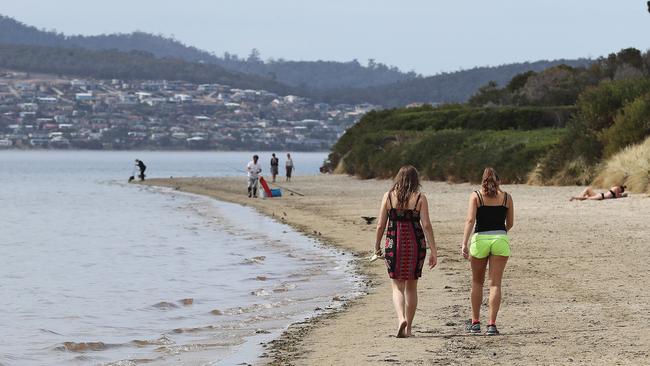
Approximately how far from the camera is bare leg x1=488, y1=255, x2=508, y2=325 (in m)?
10.8

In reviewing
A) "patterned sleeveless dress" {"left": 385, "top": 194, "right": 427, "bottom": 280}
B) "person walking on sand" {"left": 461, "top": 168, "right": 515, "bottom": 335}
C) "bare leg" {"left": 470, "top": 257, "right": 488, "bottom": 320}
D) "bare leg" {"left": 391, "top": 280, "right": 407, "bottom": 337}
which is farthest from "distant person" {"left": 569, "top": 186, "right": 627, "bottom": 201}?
"patterned sleeveless dress" {"left": 385, "top": 194, "right": 427, "bottom": 280}

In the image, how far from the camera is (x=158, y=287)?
1814 cm

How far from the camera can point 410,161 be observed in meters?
49.3

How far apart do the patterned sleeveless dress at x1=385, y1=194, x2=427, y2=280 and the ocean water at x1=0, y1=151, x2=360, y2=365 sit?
1528 mm

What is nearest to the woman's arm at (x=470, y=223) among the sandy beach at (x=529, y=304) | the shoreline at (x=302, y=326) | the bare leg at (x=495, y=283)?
the bare leg at (x=495, y=283)

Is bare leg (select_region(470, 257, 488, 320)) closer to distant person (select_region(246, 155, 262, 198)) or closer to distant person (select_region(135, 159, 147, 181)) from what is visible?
distant person (select_region(246, 155, 262, 198))

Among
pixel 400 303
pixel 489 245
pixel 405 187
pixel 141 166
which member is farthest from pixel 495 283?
pixel 141 166

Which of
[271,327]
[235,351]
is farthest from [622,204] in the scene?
[235,351]

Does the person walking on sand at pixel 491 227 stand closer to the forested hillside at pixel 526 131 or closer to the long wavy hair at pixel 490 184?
the long wavy hair at pixel 490 184

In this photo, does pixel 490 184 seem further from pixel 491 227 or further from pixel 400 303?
pixel 400 303

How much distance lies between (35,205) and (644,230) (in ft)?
102

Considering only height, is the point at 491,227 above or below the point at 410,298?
above

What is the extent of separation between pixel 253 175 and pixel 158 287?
23.1m

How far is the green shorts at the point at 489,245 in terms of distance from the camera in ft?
35.3
